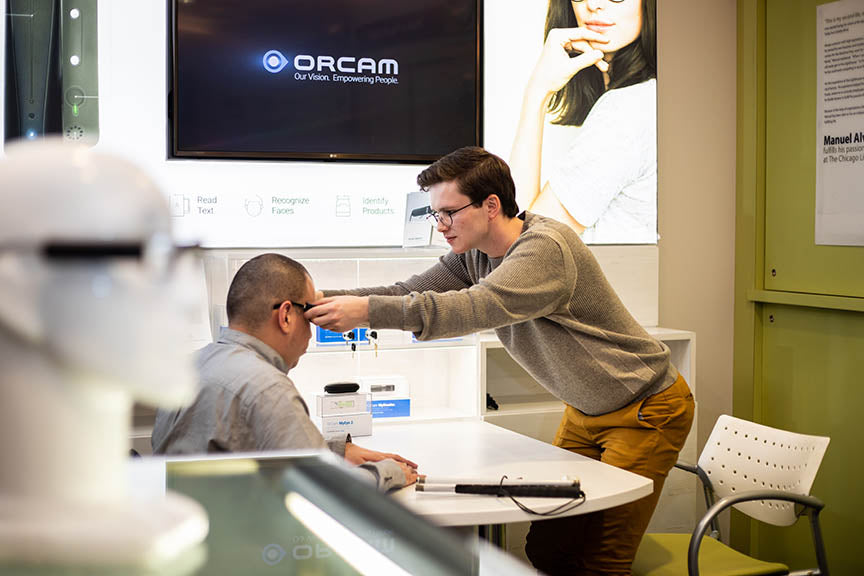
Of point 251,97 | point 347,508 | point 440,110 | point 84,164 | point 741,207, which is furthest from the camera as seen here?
point 741,207

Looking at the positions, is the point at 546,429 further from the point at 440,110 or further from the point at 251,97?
the point at 251,97

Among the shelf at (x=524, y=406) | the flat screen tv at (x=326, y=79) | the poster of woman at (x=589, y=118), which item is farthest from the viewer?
the poster of woman at (x=589, y=118)

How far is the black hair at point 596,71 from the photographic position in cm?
403

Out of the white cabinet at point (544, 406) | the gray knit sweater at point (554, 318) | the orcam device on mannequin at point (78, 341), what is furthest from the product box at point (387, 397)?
the orcam device on mannequin at point (78, 341)

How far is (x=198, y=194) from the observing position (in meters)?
3.54

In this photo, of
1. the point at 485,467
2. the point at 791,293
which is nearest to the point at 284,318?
the point at 485,467

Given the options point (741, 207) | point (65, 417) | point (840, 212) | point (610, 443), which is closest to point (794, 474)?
point (610, 443)

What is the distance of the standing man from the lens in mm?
2594

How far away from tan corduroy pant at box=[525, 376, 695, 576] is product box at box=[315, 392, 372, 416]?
72 centimetres

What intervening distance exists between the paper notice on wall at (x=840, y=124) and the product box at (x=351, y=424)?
7.53ft

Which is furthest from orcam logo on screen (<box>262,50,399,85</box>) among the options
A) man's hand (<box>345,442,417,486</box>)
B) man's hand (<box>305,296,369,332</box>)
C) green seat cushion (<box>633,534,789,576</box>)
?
green seat cushion (<box>633,534,789,576</box>)

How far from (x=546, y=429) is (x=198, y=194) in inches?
69.2

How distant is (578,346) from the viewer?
2.70 metres

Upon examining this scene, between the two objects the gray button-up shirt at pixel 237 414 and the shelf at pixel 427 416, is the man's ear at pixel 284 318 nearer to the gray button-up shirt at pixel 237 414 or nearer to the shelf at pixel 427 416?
the gray button-up shirt at pixel 237 414
